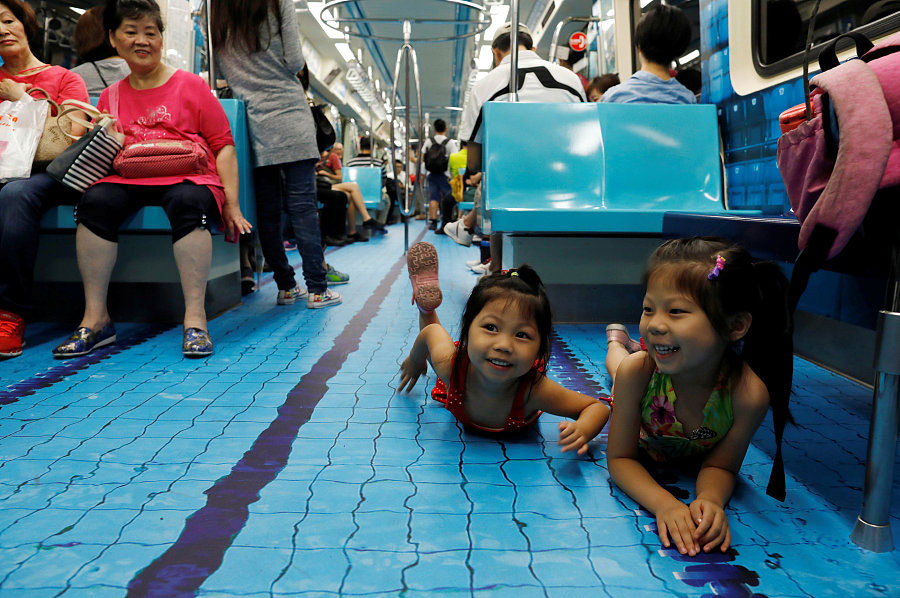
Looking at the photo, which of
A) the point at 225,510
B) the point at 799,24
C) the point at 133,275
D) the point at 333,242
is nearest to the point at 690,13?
the point at 799,24

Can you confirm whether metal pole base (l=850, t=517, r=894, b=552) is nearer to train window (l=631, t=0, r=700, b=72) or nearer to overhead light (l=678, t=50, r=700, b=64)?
train window (l=631, t=0, r=700, b=72)

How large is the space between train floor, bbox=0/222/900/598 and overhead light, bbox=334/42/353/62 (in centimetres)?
1274

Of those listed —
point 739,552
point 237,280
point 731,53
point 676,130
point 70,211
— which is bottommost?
point 739,552

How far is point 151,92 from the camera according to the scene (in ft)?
8.68

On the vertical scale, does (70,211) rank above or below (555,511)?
above

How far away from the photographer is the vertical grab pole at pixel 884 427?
1014mm

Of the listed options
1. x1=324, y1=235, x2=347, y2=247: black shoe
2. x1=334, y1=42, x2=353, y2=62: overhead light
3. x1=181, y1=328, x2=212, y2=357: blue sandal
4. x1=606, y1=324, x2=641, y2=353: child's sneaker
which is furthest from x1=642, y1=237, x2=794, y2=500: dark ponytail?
x1=334, y1=42, x2=353, y2=62: overhead light

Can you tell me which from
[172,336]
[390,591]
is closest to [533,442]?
[390,591]

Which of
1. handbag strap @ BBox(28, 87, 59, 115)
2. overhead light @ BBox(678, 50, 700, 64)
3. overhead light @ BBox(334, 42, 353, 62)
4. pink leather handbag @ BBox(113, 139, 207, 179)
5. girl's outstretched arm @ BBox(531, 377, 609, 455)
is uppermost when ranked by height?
overhead light @ BBox(334, 42, 353, 62)

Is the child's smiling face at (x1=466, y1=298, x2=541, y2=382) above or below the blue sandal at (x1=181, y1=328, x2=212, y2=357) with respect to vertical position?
above

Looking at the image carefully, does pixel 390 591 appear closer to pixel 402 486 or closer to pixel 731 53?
pixel 402 486

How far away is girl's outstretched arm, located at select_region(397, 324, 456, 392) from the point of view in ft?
5.39

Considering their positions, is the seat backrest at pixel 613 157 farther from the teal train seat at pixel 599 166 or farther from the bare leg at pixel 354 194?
the bare leg at pixel 354 194

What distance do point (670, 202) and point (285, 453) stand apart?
2.32 meters
